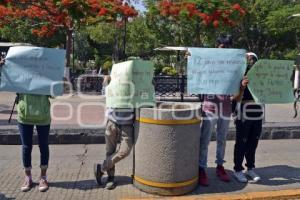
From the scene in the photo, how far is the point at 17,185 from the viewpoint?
18.8ft

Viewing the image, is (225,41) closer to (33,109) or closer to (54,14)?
(33,109)

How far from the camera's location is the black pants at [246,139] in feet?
19.5

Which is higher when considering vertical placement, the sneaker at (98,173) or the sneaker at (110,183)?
the sneaker at (98,173)

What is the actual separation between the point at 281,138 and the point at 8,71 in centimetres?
590

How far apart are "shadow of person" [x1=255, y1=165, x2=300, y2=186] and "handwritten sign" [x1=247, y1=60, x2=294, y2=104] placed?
109cm

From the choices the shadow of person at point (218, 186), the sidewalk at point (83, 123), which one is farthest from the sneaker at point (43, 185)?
the sidewalk at point (83, 123)

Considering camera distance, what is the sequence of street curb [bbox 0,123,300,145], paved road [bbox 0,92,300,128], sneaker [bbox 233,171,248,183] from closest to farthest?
sneaker [bbox 233,171,248,183] < street curb [bbox 0,123,300,145] < paved road [bbox 0,92,300,128]

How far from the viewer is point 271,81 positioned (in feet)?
19.9

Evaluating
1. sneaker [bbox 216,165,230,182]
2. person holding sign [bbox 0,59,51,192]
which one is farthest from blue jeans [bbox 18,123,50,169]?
sneaker [bbox 216,165,230,182]

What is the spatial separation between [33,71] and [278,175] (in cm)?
370

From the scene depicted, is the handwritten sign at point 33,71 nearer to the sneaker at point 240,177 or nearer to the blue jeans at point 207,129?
the blue jeans at point 207,129

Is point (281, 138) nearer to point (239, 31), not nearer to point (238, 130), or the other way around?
point (238, 130)

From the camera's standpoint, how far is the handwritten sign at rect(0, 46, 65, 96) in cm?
544

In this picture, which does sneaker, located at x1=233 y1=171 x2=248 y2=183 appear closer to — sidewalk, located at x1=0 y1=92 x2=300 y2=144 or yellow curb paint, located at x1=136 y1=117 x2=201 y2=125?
yellow curb paint, located at x1=136 y1=117 x2=201 y2=125
